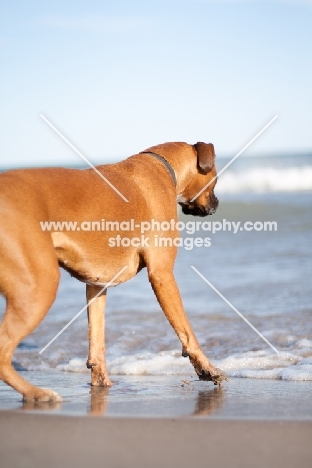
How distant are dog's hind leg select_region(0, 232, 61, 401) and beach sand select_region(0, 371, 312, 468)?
0.76 feet

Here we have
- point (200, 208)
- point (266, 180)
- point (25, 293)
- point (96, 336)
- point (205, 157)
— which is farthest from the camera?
point (266, 180)

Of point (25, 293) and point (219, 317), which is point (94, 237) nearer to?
point (25, 293)

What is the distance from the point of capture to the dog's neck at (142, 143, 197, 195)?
19.6ft

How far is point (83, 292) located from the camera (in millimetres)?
9406

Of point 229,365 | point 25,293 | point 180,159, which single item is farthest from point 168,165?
point 25,293

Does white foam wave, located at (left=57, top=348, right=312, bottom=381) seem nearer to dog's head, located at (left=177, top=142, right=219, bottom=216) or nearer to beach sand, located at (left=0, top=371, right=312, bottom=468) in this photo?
beach sand, located at (left=0, top=371, right=312, bottom=468)

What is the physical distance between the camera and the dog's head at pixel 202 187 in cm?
604

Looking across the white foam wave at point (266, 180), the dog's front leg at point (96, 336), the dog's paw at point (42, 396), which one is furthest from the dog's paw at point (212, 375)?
the white foam wave at point (266, 180)

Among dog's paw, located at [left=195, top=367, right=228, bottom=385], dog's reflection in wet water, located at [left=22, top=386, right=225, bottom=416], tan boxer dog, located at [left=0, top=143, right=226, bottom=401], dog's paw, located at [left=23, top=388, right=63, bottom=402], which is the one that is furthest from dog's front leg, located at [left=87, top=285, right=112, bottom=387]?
dog's paw, located at [left=23, top=388, right=63, bottom=402]

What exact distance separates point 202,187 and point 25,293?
2211 millimetres

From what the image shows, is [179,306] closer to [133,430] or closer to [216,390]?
[216,390]

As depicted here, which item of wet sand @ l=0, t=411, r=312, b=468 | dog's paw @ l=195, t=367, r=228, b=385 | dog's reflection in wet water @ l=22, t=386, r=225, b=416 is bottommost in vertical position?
wet sand @ l=0, t=411, r=312, b=468

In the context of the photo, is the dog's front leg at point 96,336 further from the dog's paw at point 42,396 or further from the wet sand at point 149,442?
the wet sand at point 149,442

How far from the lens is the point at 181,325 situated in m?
5.23
